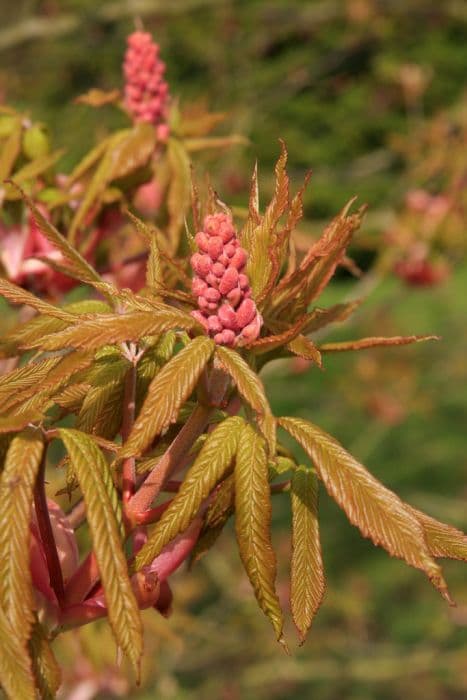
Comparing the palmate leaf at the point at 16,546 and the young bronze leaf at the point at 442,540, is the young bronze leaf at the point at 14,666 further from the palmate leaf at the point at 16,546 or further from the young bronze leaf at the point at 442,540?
the young bronze leaf at the point at 442,540

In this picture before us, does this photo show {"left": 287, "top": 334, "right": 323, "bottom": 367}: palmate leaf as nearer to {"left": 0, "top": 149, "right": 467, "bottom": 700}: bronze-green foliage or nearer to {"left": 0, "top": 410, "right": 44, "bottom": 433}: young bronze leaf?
{"left": 0, "top": 149, "right": 467, "bottom": 700}: bronze-green foliage

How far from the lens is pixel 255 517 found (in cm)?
59

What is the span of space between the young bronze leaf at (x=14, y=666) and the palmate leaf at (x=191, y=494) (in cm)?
10

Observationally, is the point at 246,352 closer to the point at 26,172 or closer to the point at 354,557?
the point at 26,172

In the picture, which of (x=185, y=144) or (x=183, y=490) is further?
(x=185, y=144)

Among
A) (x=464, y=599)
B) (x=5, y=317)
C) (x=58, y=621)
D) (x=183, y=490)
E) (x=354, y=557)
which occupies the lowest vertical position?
(x=354, y=557)

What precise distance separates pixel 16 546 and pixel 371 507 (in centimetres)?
22

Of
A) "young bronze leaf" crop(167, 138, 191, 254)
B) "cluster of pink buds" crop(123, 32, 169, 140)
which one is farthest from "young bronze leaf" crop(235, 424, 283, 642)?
"cluster of pink buds" crop(123, 32, 169, 140)

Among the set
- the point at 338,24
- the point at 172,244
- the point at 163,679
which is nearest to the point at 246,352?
the point at 172,244

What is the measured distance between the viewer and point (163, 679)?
2125 millimetres

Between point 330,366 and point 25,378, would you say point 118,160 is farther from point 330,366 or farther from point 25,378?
point 330,366

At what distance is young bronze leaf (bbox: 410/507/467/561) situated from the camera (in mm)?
640

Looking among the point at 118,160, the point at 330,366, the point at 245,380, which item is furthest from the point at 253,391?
the point at 330,366

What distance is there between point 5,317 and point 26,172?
117cm
